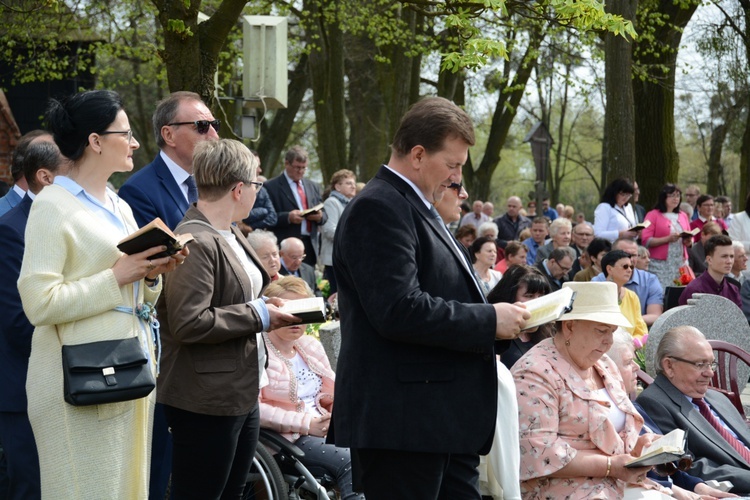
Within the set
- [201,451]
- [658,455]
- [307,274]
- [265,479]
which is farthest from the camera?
[307,274]

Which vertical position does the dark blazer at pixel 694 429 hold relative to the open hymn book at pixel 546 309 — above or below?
below

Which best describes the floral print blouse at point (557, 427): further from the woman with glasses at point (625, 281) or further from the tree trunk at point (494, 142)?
the tree trunk at point (494, 142)

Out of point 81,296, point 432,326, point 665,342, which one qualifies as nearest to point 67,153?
point 81,296

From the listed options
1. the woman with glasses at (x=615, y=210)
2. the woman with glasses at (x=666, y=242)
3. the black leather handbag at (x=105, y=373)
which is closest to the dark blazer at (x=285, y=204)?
the woman with glasses at (x=615, y=210)

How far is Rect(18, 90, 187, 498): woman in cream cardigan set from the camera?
3.24 m

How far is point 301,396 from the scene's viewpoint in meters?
5.74

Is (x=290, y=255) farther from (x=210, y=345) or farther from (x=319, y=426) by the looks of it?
(x=210, y=345)

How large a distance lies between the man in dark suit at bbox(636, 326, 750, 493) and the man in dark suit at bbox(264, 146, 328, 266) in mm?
5452

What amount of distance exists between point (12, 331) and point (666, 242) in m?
10.1

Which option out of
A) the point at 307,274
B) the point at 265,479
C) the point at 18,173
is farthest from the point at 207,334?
the point at 307,274

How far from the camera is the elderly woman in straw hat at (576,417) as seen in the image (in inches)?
177

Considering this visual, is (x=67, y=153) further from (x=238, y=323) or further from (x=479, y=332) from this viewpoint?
(x=479, y=332)

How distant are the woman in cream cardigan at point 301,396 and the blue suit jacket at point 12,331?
183 cm

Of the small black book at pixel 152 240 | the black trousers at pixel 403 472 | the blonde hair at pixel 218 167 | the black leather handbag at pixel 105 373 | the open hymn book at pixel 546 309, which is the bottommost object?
the black trousers at pixel 403 472
